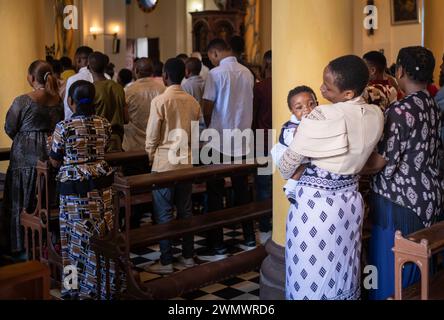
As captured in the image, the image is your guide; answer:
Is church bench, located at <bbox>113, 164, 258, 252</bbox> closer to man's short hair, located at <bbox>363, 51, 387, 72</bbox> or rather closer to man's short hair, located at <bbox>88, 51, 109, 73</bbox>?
man's short hair, located at <bbox>363, 51, 387, 72</bbox>

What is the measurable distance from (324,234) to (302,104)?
77cm

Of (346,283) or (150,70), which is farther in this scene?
(150,70)

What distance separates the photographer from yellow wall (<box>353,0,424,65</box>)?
1216 centimetres

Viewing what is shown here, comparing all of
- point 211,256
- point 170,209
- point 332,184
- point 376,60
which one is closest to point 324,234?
point 332,184

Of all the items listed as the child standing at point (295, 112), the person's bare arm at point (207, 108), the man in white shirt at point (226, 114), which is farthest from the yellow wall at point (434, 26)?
the child standing at point (295, 112)

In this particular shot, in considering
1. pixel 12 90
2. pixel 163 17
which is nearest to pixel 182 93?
pixel 12 90

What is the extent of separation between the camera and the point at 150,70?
695 centimetres

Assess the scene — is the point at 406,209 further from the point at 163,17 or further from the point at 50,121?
the point at 163,17

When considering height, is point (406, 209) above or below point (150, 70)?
below

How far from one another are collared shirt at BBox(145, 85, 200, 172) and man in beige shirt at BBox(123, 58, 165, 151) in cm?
127

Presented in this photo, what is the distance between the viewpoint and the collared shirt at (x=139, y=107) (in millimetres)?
6871

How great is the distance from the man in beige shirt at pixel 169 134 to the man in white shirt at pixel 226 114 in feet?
1.96
